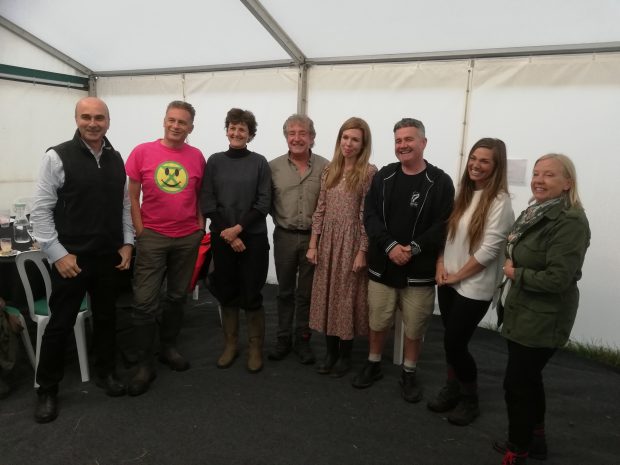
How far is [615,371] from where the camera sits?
2770 mm

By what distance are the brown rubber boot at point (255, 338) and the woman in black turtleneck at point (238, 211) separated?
0.07 metres

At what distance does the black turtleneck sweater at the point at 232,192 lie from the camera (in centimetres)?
229

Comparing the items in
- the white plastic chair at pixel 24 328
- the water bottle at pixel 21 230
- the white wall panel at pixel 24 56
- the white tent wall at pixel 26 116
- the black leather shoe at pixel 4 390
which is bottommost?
the black leather shoe at pixel 4 390

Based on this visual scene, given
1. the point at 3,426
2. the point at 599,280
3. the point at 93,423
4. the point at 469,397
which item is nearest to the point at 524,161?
the point at 599,280

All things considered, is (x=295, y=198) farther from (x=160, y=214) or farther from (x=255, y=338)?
(x=255, y=338)

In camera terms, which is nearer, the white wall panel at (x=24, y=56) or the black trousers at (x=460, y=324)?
the black trousers at (x=460, y=324)

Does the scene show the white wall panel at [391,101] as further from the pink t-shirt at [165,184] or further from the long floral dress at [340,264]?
the pink t-shirt at [165,184]

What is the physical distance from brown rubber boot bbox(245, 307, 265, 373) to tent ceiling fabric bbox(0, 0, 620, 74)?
202 centimetres

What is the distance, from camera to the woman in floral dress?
2.24 meters

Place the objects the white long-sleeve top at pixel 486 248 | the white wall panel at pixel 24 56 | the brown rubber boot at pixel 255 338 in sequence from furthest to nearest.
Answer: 1. the white wall panel at pixel 24 56
2. the brown rubber boot at pixel 255 338
3. the white long-sleeve top at pixel 486 248

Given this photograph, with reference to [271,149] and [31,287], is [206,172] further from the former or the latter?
[271,149]

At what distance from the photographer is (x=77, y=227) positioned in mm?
1895

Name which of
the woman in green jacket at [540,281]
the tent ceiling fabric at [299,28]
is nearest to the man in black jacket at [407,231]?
the woman in green jacket at [540,281]

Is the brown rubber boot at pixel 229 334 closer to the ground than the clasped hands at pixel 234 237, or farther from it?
closer to the ground
